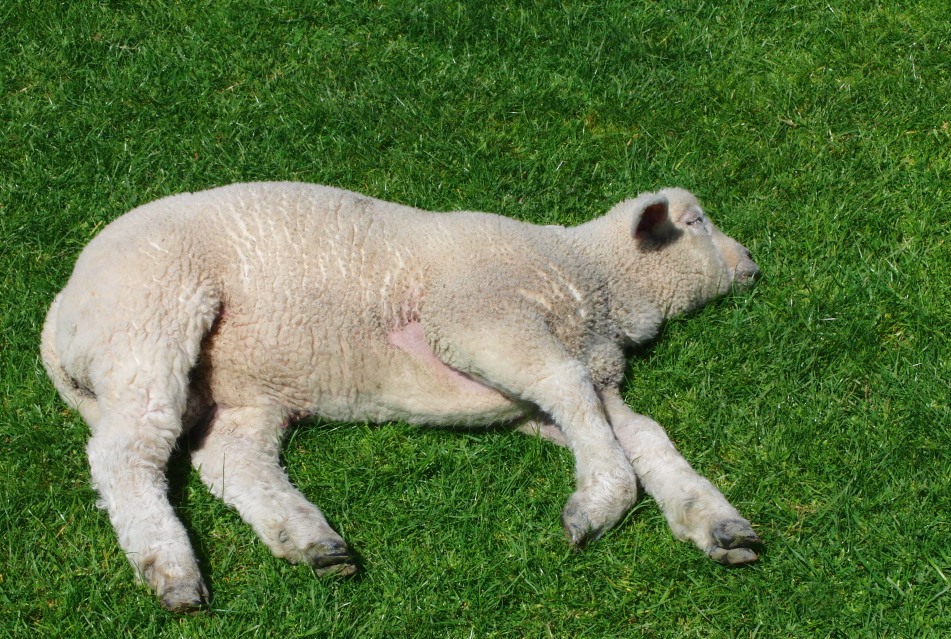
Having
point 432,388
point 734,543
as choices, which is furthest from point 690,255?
point 734,543

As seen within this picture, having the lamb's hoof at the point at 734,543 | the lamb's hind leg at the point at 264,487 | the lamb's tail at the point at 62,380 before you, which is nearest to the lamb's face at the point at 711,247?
the lamb's hoof at the point at 734,543

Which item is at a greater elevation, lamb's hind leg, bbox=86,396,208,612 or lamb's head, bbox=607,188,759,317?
lamb's head, bbox=607,188,759,317

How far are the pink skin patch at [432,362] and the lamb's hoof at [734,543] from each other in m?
1.09

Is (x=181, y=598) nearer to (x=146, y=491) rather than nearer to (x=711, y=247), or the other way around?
(x=146, y=491)

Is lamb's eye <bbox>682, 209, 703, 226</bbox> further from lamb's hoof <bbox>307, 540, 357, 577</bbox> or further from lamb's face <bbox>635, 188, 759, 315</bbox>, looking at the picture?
lamb's hoof <bbox>307, 540, 357, 577</bbox>

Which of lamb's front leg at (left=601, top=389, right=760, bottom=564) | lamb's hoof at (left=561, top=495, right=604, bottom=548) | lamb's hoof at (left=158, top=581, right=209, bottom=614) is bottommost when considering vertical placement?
lamb's hoof at (left=158, top=581, right=209, bottom=614)

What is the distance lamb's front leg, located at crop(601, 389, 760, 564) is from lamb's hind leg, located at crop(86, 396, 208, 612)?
1735 millimetres

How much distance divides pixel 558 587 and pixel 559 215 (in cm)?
239

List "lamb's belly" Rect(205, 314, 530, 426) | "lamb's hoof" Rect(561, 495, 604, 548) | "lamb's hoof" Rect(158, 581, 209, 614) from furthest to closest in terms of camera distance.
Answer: "lamb's belly" Rect(205, 314, 530, 426) → "lamb's hoof" Rect(561, 495, 604, 548) → "lamb's hoof" Rect(158, 581, 209, 614)

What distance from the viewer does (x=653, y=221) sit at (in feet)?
14.6

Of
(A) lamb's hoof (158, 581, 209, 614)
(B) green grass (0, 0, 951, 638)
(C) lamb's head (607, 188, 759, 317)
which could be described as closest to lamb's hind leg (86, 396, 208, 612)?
(A) lamb's hoof (158, 581, 209, 614)

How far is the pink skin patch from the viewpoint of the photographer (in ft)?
13.4

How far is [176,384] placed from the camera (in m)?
3.77

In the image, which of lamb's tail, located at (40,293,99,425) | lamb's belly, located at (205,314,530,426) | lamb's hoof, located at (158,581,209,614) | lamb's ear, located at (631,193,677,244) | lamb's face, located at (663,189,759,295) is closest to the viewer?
lamb's hoof, located at (158,581,209,614)
